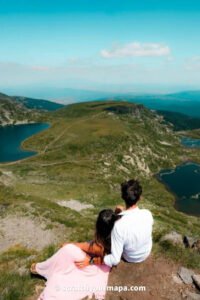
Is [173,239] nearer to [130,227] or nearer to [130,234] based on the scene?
[130,234]

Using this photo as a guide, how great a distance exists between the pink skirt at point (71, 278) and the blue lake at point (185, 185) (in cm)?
10942

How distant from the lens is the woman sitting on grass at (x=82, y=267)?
47.9ft

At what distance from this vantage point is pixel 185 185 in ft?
514

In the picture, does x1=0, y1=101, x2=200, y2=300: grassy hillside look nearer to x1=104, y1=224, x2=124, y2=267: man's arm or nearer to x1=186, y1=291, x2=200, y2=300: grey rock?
x1=186, y1=291, x2=200, y2=300: grey rock

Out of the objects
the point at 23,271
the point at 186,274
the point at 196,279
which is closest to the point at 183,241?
the point at 186,274

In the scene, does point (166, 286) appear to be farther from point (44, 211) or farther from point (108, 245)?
point (44, 211)

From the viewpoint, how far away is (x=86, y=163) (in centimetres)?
13775

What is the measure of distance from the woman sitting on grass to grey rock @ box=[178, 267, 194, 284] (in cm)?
430

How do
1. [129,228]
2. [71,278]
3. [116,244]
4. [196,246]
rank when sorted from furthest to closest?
[196,246]
[71,278]
[129,228]
[116,244]

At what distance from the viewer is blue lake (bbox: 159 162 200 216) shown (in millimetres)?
127000

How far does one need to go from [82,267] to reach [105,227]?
243cm

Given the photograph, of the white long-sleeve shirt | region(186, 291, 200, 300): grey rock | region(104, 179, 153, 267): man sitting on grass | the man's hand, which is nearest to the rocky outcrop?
region(186, 291, 200, 300): grey rock

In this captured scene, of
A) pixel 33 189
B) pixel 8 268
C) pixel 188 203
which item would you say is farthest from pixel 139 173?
pixel 8 268

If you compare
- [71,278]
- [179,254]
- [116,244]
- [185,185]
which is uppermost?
[116,244]
